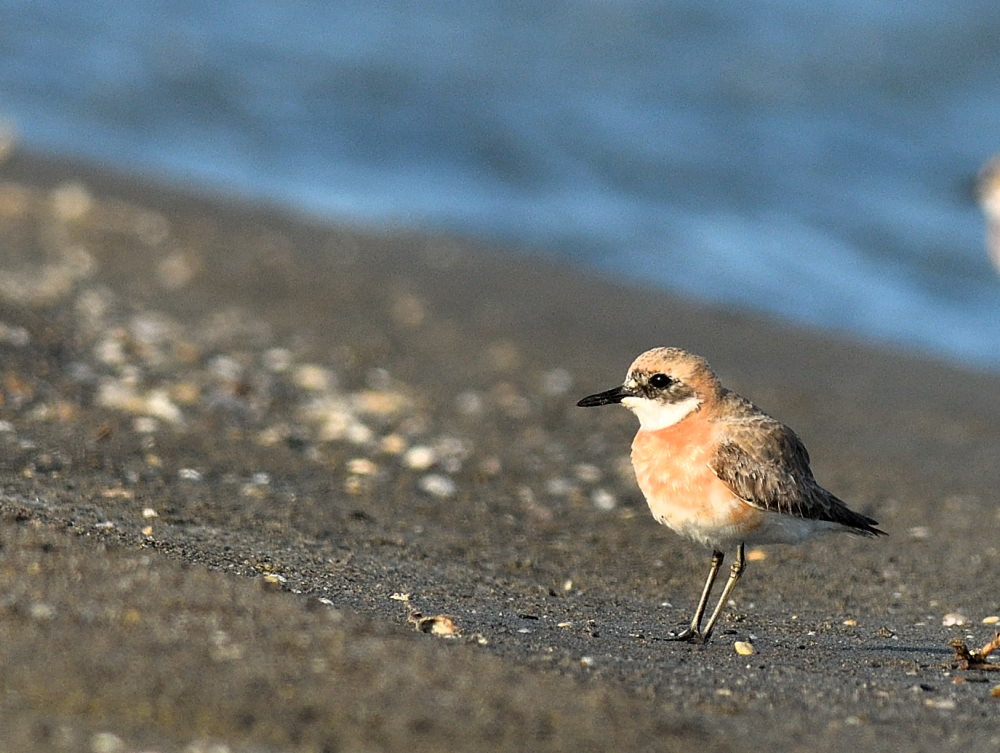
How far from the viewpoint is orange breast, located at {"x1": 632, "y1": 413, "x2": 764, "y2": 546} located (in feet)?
17.4

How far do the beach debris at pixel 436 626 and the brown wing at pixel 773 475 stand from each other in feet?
3.98

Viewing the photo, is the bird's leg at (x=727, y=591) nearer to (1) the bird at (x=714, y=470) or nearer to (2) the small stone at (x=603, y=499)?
(1) the bird at (x=714, y=470)

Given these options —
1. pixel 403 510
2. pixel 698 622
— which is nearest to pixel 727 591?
pixel 698 622

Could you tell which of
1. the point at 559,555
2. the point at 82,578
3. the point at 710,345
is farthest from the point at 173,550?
the point at 710,345

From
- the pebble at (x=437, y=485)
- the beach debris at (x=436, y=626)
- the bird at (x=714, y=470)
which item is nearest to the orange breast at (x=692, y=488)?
the bird at (x=714, y=470)

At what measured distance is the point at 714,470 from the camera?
5.33 metres

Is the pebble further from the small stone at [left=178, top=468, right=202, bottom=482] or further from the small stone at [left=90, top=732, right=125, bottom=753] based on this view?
the small stone at [left=90, top=732, right=125, bottom=753]

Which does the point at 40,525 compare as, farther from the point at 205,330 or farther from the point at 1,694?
the point at 205,330

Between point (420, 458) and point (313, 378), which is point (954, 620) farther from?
point (313, 378)

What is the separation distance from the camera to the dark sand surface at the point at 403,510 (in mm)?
3738

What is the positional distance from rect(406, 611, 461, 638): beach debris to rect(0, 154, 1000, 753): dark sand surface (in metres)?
0.09

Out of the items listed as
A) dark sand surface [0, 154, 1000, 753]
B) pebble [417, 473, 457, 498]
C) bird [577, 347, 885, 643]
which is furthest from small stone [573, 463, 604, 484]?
bird [577, 347, 885, 643]

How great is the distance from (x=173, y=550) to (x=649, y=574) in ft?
7.51

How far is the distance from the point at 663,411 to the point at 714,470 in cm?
42
